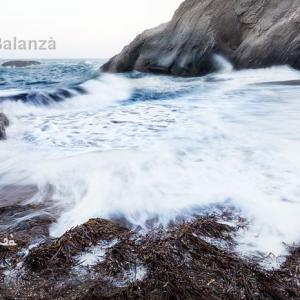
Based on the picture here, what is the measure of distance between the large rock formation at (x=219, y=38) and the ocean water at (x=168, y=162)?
7646mm

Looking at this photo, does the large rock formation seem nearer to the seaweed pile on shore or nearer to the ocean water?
the ocean water

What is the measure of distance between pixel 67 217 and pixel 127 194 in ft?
2.41

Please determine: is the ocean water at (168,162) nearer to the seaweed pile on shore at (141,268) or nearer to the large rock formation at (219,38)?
the seaweed pile on shore at (141,268)

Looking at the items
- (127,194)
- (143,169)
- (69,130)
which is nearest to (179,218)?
(127,194)

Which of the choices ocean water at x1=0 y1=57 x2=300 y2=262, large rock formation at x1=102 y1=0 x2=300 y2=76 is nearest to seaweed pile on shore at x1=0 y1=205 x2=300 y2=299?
ocean water at x1=0 y1=57 x2=300 y2=262

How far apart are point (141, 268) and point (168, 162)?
8.38 feet

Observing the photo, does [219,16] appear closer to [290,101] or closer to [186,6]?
[186,6]

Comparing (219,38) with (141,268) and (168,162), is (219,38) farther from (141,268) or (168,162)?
(141,268)

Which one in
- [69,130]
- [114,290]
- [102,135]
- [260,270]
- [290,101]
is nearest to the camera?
[114,290]

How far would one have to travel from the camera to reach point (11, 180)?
4551mm

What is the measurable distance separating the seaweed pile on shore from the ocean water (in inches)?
10.3

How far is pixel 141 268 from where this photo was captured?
2.50m

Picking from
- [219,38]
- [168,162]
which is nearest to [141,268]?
[168,162]

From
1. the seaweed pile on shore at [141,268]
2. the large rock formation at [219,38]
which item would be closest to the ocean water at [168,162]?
the seaweed pile on shore at [141,268]
